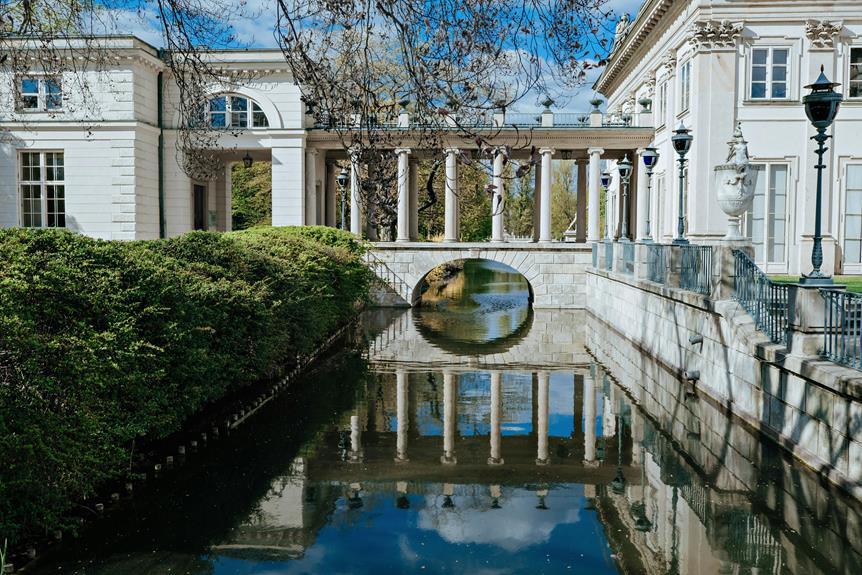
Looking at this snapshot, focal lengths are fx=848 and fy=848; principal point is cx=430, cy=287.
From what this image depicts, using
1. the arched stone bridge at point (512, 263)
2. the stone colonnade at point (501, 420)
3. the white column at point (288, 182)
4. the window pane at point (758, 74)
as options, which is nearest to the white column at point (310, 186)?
the white column at point (288, 182)

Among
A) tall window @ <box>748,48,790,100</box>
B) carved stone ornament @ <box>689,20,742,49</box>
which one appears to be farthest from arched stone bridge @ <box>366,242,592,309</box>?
carved stone ornament @ <box>689,20,742,49</box>

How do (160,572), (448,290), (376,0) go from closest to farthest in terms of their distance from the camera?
(160,572), (376,0), (448,290)

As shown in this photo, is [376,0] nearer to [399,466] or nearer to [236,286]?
[399,466]

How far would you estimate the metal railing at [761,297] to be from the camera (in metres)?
10.7

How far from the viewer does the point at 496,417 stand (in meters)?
12.2

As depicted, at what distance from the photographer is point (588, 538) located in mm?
7273

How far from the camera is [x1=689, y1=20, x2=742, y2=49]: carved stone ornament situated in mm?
26641

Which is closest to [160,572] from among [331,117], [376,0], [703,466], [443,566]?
[443,566]

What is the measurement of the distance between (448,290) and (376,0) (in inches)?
1401

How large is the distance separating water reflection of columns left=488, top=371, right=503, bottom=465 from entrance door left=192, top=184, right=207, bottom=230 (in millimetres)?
23944

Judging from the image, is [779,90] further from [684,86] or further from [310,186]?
[310,186]

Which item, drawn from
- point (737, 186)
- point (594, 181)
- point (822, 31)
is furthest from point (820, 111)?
point (594, 181)

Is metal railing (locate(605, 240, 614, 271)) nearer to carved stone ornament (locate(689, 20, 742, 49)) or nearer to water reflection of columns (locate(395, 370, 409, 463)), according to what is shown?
carved stone ornament (locate(689, 20, 742, 49))

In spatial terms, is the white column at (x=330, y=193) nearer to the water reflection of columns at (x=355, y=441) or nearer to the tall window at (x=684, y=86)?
the tall window at (x=684, y=86)
